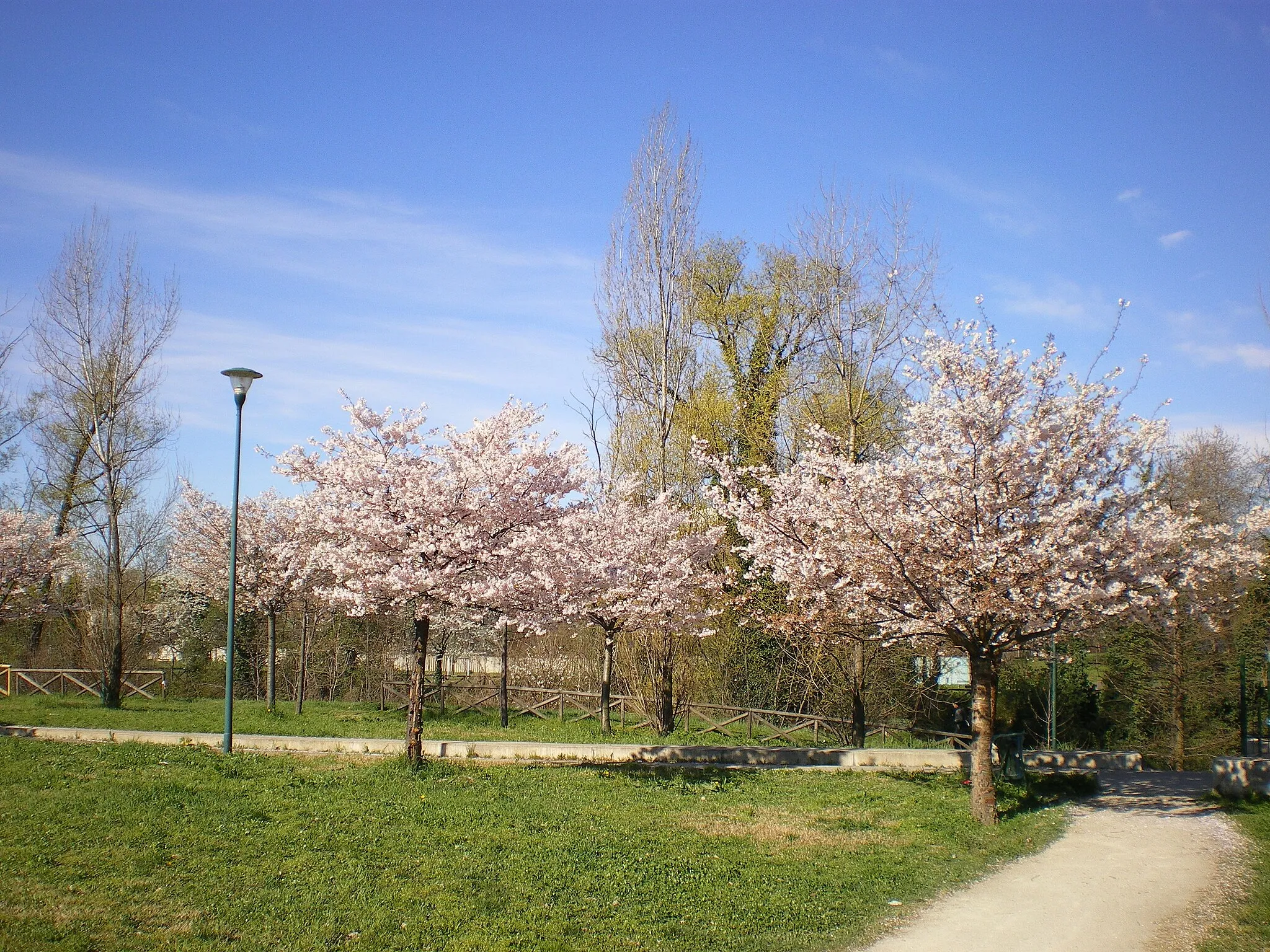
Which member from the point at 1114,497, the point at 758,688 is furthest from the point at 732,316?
the point at 1114,497

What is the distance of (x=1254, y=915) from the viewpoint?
7.16m

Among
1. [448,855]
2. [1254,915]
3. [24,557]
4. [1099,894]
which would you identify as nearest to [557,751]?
[448,855]

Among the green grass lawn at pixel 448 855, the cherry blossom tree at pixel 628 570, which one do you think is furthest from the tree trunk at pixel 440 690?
the green grass lawn at pixel 448 855

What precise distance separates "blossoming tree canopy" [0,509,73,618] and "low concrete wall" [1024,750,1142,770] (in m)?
23.4

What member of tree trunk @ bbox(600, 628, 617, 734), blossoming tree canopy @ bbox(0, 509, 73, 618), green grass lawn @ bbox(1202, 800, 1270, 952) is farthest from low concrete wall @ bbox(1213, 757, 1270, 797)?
blossoming tree canopy @ bbox(0, 509, 73, 618)

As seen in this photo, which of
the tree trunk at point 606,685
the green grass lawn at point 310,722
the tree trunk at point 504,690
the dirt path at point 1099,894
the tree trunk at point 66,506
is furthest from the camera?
the tree trunk at point 66,506

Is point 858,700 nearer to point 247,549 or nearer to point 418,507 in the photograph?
point 418,507

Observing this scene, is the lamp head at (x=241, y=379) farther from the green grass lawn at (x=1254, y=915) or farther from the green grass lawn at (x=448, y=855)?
the green grass lawn at (x=1254, y=915)

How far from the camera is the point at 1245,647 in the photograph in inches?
696

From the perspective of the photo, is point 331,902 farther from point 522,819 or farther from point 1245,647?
point 1245,647

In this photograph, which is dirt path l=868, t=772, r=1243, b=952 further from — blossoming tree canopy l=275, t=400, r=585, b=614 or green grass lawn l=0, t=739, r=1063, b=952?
blossoming tree canopy l=275, t=400, r=585, b=614

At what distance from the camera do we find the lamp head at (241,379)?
44.3 ft

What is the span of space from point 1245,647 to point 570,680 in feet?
51.9

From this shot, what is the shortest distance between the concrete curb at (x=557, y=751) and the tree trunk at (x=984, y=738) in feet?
12.2
